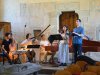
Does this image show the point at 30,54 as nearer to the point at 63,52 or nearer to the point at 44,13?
the point at 63,52

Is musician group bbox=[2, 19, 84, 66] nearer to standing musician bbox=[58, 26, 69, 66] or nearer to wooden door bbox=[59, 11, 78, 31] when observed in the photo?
standing musician bbox=[58, 26, 69, 66]

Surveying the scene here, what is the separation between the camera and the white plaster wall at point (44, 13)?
1267cm

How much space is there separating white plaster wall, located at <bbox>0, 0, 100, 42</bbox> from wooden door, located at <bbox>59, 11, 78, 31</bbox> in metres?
0.22

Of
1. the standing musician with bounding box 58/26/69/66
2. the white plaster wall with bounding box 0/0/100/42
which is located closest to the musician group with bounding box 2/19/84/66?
the standing musician with bounding box 58/26/69/66

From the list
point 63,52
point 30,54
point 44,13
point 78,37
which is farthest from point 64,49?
point 44,13

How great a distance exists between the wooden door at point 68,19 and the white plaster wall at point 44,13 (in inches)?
8.6

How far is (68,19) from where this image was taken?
13250 mm

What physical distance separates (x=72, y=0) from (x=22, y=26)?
2733 millimetres

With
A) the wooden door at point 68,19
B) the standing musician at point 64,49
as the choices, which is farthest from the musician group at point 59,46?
the wooden door at point 68,19

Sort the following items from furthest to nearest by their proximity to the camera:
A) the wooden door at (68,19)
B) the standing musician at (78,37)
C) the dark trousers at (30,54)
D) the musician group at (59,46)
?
the wooden door at (68,19)
the dark trousers at (30,54)
the musician group at (59,46)
the standing musician at (78,37)

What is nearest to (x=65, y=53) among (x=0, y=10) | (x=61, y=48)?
(x=61, y=48)

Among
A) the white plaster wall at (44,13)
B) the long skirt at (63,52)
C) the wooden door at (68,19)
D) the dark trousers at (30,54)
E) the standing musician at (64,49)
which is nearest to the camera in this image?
the standing musician at (64,49)

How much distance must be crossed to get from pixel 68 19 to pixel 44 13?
1.16 m

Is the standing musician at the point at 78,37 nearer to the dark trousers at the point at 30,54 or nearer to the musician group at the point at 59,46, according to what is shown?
the musician group at the point at 59,46
